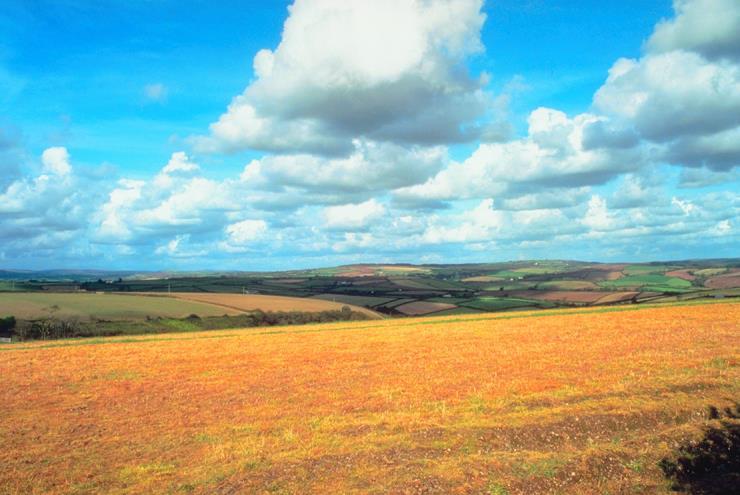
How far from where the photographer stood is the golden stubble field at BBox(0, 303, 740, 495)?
1410 centimetres

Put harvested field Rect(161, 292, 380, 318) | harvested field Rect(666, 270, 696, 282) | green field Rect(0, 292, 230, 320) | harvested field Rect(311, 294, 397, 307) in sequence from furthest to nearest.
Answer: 1. harvested field Rect(666, 270, 696, 282)
2. harvested field Rect(311, 294, 397, 307)
3. harvested field Rect(161, 292, 380, 318)
4. green field Rect(0, 292, 230, 320)

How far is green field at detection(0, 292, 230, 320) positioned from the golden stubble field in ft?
169

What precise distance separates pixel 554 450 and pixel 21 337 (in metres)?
75.8

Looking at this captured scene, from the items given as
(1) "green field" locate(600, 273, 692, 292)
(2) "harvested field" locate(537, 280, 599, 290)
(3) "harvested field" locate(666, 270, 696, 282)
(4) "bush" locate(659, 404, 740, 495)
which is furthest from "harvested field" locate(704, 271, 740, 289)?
(4) "bush" locate(659, 404, 740, 495)

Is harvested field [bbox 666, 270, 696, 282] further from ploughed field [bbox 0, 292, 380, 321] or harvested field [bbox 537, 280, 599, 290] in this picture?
ploughed field [bbox 0, 292, 380, 321]

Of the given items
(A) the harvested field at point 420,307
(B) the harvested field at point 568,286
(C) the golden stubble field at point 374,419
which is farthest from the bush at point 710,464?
(B) the harvested field at point 568,286

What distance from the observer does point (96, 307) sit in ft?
297

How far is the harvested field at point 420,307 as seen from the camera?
108562 mm

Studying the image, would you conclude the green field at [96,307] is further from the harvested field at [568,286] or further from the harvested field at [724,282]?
the harvested field at [724,282]

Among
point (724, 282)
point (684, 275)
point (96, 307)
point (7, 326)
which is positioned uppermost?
point (96, 307)

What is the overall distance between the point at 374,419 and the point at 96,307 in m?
85.3

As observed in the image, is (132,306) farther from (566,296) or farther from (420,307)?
(566,296)

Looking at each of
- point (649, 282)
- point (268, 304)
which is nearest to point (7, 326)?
point (268, 304)

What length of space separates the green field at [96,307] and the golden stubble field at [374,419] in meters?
51.6
